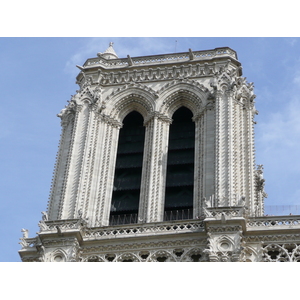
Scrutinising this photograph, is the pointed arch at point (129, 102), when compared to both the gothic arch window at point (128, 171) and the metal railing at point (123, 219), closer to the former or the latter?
the gothic arch window at point (128, 171)

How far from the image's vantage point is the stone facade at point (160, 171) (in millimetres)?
39719

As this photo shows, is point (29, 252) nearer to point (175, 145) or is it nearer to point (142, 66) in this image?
point (175, 145)

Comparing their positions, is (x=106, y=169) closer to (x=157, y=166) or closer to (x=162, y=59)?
(x=157, y=166)

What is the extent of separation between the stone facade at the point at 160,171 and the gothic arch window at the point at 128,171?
1.65ft

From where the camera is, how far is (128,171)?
151ft

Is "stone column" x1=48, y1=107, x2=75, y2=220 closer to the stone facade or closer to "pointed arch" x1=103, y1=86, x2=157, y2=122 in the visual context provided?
the stone facade

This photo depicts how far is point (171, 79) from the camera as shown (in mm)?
47906

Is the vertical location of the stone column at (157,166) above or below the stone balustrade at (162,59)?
below

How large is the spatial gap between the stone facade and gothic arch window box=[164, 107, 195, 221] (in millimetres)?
604

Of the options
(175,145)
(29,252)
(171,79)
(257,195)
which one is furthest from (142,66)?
(29,252)

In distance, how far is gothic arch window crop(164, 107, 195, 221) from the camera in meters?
43.6

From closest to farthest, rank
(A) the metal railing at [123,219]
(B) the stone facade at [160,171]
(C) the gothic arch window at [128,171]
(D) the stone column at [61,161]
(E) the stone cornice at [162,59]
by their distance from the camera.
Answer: (B) the stone facade at [160,171] → (A) the metal railing at [123,219] → (D) the stone column at [61,161] → (C) the gothic arch window at [128,171] → (E) the stone cornice at [162,59]

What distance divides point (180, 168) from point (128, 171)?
8.14ft

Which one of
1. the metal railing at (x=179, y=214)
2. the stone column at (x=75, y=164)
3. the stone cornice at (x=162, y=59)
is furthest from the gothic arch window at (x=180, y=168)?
the stone column at (x=75, y=164)
